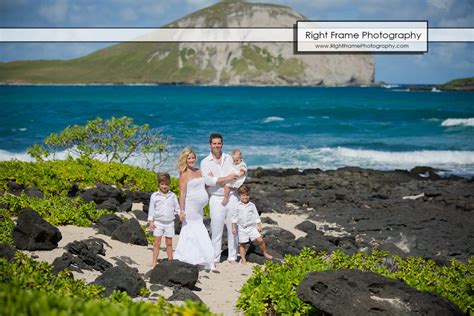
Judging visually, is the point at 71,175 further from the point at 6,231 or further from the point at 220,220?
the point at 220,220

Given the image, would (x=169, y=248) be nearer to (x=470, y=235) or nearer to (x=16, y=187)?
(x=16, y=187)

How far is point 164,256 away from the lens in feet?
35.7

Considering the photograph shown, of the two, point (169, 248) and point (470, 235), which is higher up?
point (169, 248)

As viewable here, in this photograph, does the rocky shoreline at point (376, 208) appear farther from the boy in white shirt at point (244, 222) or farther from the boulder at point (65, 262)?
the boulder at point (65, 262)

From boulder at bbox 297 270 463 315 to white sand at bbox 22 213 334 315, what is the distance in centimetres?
163

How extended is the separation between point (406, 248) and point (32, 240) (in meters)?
8.51

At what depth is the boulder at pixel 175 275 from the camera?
8.70m

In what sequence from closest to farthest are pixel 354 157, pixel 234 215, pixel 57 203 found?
1. pixel 234 215
2. pixel 57 203
3. pixel 354 157

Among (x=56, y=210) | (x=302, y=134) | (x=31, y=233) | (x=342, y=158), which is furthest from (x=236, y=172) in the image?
(x=302, y=134)

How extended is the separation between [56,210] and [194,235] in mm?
3164

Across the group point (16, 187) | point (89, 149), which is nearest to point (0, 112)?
point (89, 149)

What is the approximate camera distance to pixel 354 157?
126 feet

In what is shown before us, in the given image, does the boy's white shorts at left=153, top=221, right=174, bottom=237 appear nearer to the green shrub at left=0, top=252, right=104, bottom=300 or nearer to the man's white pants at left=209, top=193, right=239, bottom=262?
the man's white pants at left=209, top=193, right=239, bottom=262

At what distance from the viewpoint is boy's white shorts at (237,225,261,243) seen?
10.7 m
